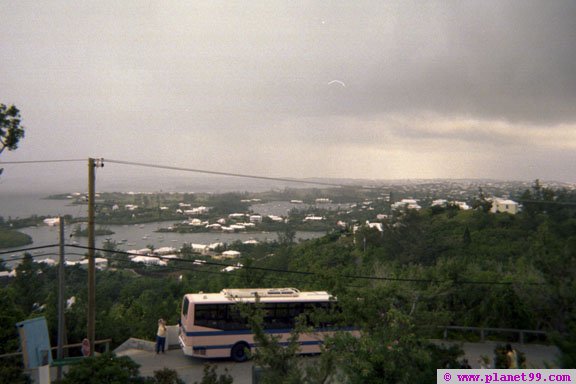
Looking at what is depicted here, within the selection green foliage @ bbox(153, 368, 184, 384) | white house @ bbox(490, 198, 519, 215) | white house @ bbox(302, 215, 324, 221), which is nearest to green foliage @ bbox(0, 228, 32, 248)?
green foliage @ bbox(153, 368, 184, 384)

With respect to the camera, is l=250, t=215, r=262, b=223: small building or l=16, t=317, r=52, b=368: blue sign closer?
l=16, t=317, r=52, b=368: blue sign

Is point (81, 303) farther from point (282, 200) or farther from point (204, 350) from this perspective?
point (282, 200)

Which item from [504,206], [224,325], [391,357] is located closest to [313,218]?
[504,206]

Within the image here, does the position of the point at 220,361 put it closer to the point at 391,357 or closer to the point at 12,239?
the point at 391,357

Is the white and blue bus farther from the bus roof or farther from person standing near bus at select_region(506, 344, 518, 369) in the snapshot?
person standing near bus at select_region(506, 344, 518, 369)

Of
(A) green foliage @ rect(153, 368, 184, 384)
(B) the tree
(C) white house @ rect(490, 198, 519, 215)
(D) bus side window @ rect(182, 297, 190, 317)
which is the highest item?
(B) the tree

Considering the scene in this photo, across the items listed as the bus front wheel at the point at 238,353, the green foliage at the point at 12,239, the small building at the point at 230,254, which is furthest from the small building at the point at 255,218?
the bus front wheel at the point at 238,353

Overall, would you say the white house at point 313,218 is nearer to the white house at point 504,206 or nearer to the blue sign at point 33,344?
the white house at point 504,206

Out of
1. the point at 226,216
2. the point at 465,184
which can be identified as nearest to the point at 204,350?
the point at 226,216
